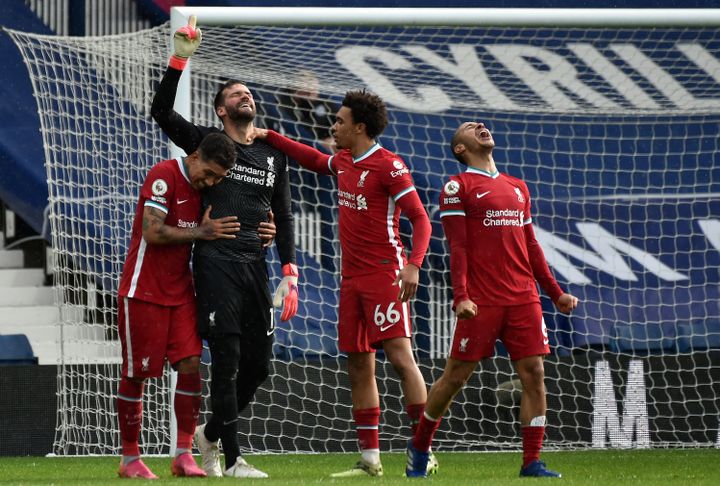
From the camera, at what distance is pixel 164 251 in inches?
247

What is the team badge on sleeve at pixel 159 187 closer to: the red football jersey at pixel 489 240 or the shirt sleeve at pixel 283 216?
the shirt sleeve at pixel 283 216

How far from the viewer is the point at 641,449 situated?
29.6 feet

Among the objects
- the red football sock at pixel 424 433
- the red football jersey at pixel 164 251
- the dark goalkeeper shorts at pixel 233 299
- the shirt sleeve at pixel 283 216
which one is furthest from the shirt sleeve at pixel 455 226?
the red football jersey at pixel 164 251

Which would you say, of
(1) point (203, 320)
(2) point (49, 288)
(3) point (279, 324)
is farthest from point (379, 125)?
(2) point (49, 288)

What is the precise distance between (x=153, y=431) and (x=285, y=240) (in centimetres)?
299

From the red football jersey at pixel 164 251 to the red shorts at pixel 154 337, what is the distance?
0.17ft

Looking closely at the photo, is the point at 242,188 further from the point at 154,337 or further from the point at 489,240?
the point at 489,240

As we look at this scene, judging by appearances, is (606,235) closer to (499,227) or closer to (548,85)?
(548,85)

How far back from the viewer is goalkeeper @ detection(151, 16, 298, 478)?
616cm

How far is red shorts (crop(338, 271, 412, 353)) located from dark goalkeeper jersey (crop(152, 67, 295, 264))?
16.8 inches

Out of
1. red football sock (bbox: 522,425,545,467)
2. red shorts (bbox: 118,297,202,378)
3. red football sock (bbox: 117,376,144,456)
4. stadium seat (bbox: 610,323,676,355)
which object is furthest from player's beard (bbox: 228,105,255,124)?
stadium seat (bbox: 610,323,676,355)

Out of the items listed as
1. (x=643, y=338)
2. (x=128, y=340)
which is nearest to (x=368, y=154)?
(x=128, y=340)

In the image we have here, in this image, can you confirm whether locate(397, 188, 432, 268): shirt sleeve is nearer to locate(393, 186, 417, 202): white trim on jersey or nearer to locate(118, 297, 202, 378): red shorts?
locate(393, 186, 417, 202): white trim on jersey

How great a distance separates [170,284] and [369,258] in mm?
1057
